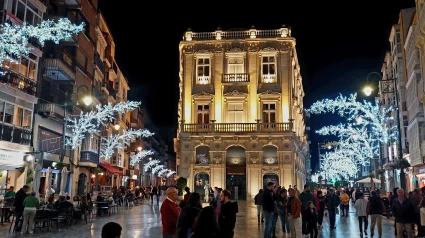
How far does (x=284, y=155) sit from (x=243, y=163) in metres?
4.15

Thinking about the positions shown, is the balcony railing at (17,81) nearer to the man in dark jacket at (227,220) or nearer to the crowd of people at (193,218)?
the man in dark jacket at (227,220)

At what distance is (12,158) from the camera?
24.7 meters

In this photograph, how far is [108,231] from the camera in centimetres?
424

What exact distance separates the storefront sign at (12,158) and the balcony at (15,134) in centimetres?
69

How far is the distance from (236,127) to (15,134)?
21.6 metres

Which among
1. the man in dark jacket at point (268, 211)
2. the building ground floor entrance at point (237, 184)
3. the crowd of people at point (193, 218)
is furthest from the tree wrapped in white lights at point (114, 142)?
the crowd of people at point (193, 218)

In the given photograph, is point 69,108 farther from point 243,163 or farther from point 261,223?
point 261,223

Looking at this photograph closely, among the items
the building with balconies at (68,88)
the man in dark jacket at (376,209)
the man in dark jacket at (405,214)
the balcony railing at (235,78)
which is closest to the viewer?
the man in dark jacket at (405,214)

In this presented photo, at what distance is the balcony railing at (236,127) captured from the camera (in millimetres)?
40906

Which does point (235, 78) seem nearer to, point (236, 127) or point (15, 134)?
point (236, 127)

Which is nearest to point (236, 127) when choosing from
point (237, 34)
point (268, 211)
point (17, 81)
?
point (237, 34)

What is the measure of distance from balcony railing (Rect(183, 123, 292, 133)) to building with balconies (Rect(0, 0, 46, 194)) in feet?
58.2

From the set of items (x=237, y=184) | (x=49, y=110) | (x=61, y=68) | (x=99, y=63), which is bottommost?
(x=237, y=184)

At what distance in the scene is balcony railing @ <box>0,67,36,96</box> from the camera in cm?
2333
